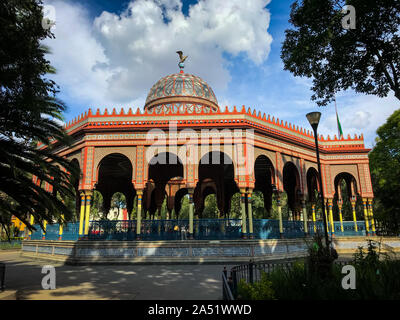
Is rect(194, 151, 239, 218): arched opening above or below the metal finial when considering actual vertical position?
below

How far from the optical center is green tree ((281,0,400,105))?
33.1 ft

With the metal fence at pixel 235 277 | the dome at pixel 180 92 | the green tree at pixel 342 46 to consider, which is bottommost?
the metal fence at pixel 235 277

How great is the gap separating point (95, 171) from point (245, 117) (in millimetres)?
8387

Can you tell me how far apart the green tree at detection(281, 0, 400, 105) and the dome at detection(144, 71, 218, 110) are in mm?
8626

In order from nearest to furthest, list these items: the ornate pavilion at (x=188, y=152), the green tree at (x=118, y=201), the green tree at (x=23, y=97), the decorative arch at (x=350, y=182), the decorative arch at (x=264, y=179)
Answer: the green tree at (x=23, y=97) → the ornate pavilion at (x=188, y=152) → the decorative arch at (x=350, y=182) → the decorative arch at (x=264, y=179) → the green tree at (x=118, y=201)

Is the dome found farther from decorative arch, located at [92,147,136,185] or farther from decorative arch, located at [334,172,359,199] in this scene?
decorative arch, located at [334,172,359,199]

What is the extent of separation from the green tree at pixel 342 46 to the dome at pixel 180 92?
8626 millimetres

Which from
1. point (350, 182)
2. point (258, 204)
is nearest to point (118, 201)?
point (258, 204)

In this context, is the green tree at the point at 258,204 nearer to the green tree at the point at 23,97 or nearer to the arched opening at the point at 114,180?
the arched opening at the point at 114,180

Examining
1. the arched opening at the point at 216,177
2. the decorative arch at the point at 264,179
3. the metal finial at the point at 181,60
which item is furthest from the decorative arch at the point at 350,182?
the metal finial at the point at 181,60

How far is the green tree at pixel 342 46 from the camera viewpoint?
10.1 metres

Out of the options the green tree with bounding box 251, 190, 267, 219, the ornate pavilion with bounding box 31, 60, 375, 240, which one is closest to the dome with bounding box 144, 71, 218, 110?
the ornate pavilion with bounding box 31, 60, 375, 240

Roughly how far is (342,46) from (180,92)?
11091 mm

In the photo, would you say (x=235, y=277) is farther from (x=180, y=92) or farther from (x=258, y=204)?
(x=258, y=204)
